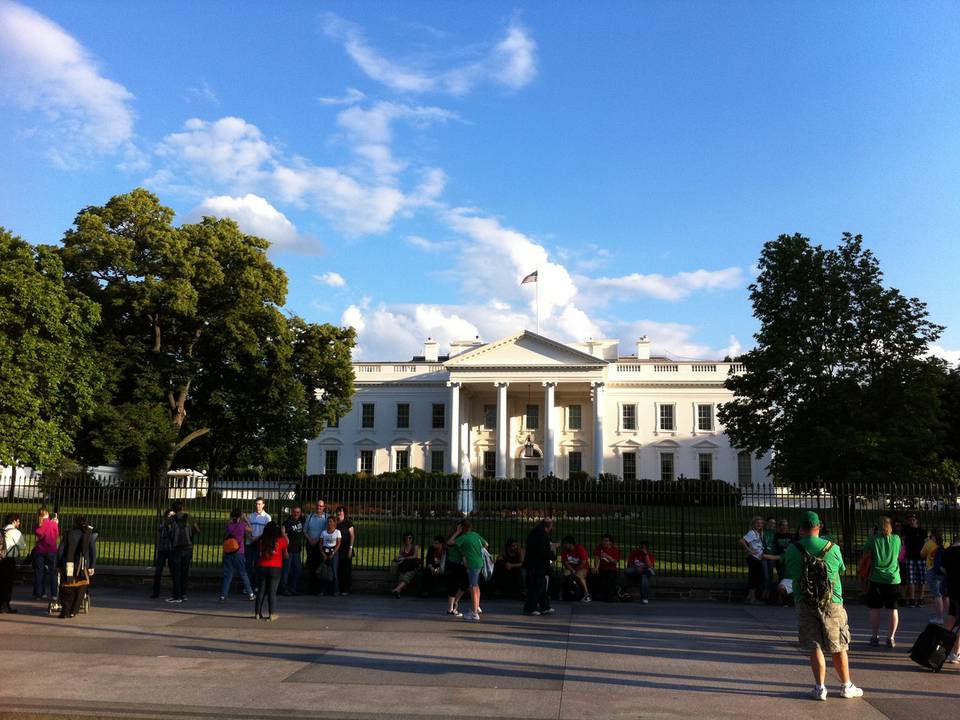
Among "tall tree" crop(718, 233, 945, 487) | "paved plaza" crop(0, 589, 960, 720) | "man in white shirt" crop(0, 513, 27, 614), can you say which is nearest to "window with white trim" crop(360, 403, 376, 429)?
"tall tree" crop(718, 233, 945, 487)

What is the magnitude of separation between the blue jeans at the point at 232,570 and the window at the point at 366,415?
4981 cm

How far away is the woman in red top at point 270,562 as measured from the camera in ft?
37.7

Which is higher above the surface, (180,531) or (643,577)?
(180,531)

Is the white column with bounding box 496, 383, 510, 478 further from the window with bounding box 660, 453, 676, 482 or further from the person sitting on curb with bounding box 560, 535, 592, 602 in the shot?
the person sitting on curb with bounding box 560, 535, 592, 602

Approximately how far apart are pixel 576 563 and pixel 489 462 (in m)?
48.1

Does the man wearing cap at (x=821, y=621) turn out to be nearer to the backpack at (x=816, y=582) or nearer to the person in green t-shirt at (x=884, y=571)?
the backpack at (x=816, y=582)

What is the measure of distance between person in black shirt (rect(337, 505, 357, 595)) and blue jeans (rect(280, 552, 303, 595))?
77cm

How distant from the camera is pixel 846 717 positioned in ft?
22.6

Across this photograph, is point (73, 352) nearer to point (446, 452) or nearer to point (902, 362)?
point (902, 362)

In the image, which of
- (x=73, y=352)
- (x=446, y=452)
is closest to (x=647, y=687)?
(x=73, y=352)

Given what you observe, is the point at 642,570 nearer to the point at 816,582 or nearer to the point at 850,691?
the point at 850,691

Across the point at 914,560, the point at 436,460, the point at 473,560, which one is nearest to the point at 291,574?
the point at 473,560

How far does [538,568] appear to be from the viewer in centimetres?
1238

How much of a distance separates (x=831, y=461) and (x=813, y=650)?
42.5 feet
